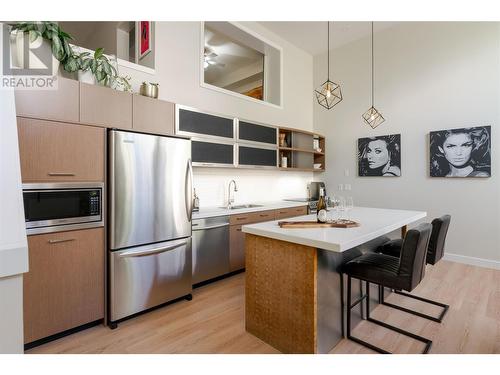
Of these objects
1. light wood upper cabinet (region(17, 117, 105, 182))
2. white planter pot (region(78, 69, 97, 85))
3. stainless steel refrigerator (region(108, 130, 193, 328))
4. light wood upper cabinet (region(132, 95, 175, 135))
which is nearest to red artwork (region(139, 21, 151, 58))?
light wood upper cabinet (region(132, 95, 175, 135))

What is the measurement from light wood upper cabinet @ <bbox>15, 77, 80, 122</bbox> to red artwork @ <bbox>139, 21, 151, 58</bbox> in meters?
1.54

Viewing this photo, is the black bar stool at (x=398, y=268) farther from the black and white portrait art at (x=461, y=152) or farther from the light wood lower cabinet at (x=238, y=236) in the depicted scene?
the black and white portrait art at (x=461, y=152)

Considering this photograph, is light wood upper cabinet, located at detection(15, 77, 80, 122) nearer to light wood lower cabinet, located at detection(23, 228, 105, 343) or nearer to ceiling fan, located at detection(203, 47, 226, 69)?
light wood lower cabinet, located at detection(23, 228, 105, 343)

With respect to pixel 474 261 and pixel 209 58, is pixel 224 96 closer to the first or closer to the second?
pixel 209 58

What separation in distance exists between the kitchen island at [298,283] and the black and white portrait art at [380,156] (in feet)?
9.09

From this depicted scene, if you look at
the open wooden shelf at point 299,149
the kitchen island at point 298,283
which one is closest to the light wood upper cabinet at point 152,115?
the kitchen island at point 298,283

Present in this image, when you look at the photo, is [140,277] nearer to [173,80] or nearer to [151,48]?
[173,80]

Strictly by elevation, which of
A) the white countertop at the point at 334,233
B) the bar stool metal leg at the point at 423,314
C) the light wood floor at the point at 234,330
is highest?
the white countertop at the point at 334,233

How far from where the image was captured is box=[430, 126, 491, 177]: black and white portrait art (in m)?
3.70

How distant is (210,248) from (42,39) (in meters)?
2.46

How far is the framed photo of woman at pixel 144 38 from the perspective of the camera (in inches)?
132

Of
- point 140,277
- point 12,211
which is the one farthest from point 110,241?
point 12,211

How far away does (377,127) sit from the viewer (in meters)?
4.77
